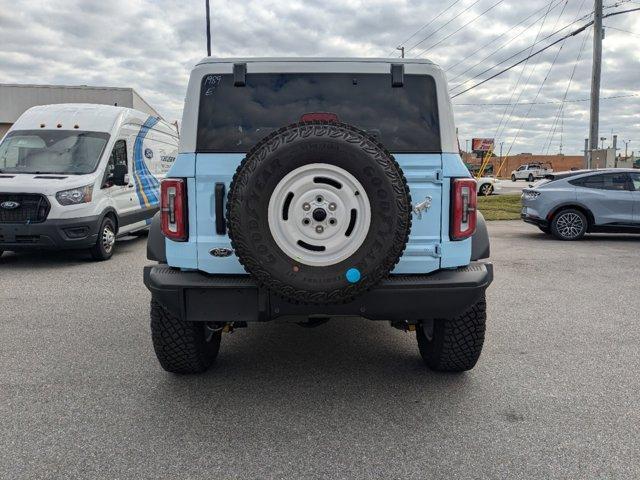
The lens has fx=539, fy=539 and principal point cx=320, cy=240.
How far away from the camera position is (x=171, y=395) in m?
3.50

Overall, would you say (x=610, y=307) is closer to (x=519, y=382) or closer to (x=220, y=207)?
(x=519, y=382)

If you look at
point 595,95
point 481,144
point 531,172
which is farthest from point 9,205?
point 481,144

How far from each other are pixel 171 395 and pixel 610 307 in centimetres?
467

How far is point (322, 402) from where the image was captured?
11.2 feet

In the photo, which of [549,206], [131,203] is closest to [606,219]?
[549,206]

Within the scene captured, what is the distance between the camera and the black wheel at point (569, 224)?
10.9 meters

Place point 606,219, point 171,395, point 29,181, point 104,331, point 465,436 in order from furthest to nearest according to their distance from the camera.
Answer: point 606,219, point 29,181, point 104,331, point 171,395, point 465,436

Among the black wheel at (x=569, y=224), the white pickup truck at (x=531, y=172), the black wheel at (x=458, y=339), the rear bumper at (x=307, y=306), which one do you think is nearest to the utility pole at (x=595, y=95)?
the black wheel at (x=569, y=224)

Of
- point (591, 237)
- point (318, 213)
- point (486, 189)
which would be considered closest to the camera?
point (318, 213)

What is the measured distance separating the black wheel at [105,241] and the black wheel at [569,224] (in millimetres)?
8457

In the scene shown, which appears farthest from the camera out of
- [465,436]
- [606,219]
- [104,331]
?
[606,219]

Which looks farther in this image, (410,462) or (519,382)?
(519,382)

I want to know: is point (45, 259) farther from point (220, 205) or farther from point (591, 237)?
point (591, 237)

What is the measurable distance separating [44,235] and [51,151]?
66.2 inches
